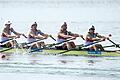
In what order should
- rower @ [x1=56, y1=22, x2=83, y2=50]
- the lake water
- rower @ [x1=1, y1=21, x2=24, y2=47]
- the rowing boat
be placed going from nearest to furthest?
1. the lake water
2. the rowing boat
3. rower @ [x1=56, y1=22, x2=83, y2=50]
4. rower @ [x1=1, y1=21, x2=24, y2=47]

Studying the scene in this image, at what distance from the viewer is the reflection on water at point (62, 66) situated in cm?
371

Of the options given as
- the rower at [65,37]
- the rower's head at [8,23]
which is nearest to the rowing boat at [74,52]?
the rower at [65,37]

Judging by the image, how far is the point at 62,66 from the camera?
3.92 m

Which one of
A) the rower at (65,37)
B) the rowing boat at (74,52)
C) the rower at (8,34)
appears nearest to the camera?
the rowing boat at (74,52)

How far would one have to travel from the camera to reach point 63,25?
14.6ft

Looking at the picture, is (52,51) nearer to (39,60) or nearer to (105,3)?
(39,60)

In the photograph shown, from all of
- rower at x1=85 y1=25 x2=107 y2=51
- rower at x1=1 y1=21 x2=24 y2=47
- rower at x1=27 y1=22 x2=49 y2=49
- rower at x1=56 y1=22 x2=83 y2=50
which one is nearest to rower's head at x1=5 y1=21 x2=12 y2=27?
rower at x1=1 y1=21 x2=24 y2=47

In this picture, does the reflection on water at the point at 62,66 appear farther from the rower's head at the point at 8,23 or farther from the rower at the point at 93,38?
the rower's head at the point at 8,23

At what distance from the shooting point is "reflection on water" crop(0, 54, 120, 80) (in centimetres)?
371

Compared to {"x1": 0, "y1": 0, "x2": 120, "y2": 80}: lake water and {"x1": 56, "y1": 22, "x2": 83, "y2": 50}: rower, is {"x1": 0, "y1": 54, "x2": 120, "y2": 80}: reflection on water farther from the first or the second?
{"x1": 56, "y1": 22, "x2": 83, "y2": 50}: rower

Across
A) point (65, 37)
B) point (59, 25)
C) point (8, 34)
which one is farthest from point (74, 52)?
point (8, 34)

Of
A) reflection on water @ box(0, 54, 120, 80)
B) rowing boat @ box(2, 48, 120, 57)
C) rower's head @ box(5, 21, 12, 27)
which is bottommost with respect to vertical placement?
reflection on water @ box(0, 54, 120, 80)

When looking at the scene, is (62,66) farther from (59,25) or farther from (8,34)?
(8,34)

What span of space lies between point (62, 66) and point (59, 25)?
2.33ft
